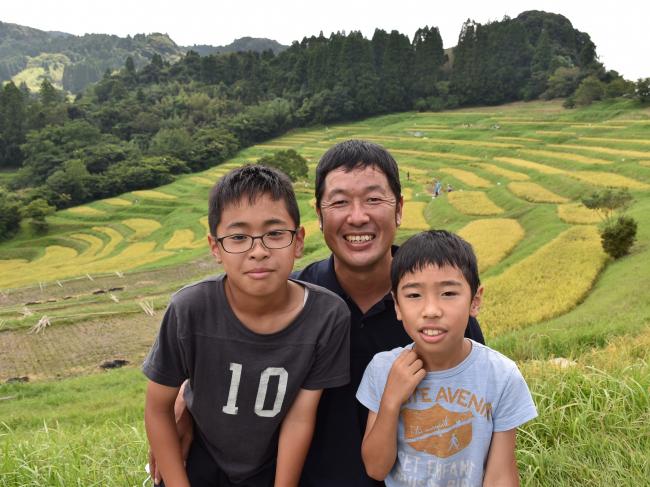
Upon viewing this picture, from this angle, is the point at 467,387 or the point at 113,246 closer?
A: the point at 467,387

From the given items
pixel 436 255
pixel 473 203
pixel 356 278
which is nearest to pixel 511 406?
pixel 436 255

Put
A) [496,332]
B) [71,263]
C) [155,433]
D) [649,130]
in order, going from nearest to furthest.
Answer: [155,433], [496,332], [71,263], [649,130]

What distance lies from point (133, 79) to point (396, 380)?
4014 inches

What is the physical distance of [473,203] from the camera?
24125 mm

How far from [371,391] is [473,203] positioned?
23.2 metres

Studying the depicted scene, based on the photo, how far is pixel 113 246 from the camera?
32750mm

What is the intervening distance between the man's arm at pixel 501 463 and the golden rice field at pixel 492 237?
45.6 ft

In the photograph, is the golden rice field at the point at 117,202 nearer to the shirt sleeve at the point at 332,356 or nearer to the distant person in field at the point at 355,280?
the distant person in field at the point at 355,280

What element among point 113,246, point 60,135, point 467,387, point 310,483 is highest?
point 467,387

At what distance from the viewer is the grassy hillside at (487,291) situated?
293cm

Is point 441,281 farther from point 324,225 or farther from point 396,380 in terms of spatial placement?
point 324,225

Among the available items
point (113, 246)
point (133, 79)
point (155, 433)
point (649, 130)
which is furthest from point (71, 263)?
point (133, 79)

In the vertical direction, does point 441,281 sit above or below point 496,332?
above

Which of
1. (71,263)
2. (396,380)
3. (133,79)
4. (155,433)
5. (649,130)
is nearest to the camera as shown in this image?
(396,380)
